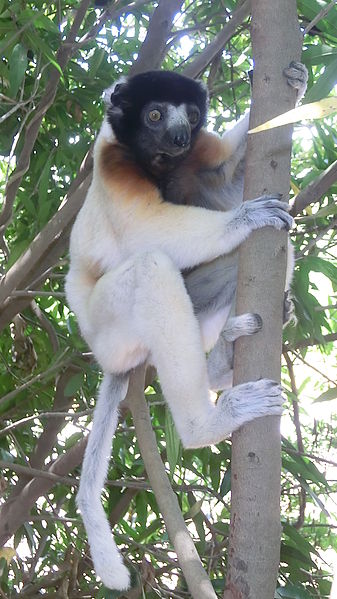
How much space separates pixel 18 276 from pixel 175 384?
1356 millimetres

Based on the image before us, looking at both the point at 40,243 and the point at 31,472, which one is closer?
the point at 31,472

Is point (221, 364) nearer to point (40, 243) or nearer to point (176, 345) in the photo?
point (176, 345)

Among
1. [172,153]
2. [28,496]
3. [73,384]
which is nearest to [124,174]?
[172,153]

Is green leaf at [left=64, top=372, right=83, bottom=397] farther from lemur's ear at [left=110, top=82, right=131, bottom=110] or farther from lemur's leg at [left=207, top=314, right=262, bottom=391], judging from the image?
lemur's ear at [left=110, top=82, right=131, bottom=110]

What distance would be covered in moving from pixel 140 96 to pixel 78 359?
1.53m

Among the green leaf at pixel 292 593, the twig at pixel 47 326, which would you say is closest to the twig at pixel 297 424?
the green leaf at pixel 292 593

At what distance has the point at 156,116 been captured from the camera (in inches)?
141

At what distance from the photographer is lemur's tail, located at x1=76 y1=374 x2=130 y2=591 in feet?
9.49

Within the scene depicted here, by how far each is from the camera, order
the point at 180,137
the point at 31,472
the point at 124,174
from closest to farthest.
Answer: the point at 124,174
the point at 180,137
the point at 31,472

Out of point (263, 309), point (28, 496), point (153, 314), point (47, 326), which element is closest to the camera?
point (263, 309)

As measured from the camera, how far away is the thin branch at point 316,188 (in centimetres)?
293

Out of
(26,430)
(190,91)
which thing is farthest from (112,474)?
(190,91)

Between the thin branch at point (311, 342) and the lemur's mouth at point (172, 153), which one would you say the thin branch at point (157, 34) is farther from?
the thin branch at point (311, 342)

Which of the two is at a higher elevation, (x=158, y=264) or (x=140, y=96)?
(x=140, y=96)
